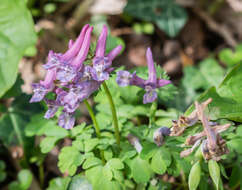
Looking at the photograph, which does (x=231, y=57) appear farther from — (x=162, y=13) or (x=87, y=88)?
(x=87, y=88)

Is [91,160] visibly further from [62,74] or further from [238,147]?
[238,147]

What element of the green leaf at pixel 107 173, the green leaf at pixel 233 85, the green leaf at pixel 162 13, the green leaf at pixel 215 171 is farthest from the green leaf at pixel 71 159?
the green leaf at pixel 162 13

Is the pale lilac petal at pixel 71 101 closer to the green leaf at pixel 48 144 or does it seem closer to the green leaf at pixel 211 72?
the green leaf at pixel 48 144

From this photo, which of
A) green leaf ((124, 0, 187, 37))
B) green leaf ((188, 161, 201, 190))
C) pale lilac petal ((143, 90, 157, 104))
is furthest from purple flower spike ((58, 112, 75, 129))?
green leaf ((124, 0, 187, 37))

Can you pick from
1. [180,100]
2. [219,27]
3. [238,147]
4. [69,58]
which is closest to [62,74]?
[69,58]

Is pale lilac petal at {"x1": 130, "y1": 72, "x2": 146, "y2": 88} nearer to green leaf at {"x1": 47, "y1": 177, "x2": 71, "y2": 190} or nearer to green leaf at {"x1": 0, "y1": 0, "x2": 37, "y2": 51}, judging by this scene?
green leaf at {"x1": 47, "y1": 177, "x2": 71, "y2": 190}

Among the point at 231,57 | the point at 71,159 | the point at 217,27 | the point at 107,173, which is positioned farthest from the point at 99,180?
the point at 217,27
